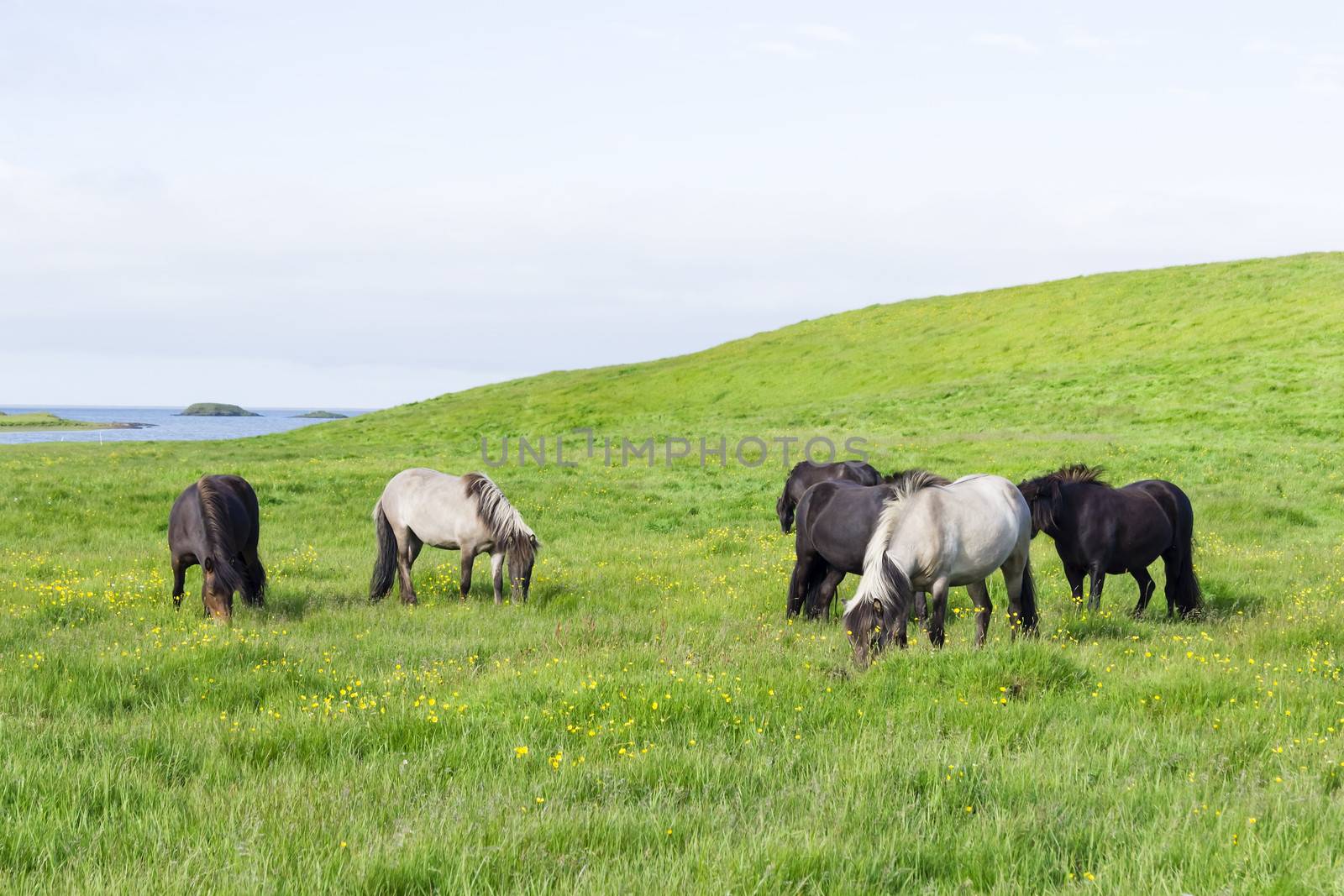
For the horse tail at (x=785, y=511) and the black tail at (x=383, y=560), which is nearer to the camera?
the black tail at (x=383, y=560)

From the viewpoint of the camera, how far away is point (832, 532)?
383 inches

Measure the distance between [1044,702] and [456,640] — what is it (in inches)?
204

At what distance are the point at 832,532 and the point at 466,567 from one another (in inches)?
184

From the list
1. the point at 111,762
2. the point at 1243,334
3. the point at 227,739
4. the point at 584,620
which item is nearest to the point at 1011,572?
the point at 584,620

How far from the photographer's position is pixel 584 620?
955 cm

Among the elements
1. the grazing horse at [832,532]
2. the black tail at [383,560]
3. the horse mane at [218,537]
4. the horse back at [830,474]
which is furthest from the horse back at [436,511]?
the horse back at [830,474]

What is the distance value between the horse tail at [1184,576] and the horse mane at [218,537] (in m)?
10.5

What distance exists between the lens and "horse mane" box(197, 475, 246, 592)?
958 centimetres

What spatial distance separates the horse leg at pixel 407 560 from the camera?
11455 mm

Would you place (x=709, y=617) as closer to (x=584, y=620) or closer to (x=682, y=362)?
(x=584, y=620)

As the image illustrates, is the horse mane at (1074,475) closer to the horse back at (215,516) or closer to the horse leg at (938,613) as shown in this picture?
the horse leg at (938,613)

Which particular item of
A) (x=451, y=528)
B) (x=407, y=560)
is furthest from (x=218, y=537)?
(x=451, y=528)

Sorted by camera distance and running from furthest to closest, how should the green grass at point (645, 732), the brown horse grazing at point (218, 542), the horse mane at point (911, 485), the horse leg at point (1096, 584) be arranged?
the horse leg at point (1096, 584)
the brown horse grazing at point (218, 542)
the horse mane at point (911, 485)
the green grass at point (645, 732)

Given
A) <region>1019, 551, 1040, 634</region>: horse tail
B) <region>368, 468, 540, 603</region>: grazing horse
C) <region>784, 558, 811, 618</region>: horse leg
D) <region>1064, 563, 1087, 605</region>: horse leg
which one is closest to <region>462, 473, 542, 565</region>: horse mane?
<region>368, 468, 540, 603</region>: grazing horse
